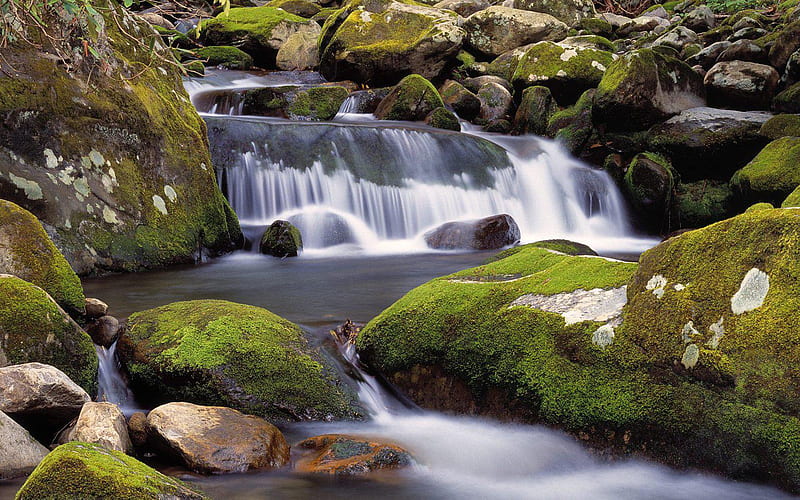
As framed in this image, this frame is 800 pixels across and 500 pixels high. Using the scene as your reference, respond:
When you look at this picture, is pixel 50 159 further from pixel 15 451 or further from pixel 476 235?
pixel 476 235

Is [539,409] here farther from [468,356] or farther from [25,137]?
[25,137]

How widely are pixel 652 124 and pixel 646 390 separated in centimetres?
1159

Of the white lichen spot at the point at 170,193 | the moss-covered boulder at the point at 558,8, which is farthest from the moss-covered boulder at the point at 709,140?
the moss-covered boulder at the point at 558,8

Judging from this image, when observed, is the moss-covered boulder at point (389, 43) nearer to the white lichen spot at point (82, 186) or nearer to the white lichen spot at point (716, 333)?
the white lichen spot at point (82, 186)

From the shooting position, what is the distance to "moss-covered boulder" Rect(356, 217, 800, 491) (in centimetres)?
282

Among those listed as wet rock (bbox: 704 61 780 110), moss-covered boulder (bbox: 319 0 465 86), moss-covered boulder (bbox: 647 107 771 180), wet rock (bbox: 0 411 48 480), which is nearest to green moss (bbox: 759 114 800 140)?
moss-covered boulder (bbox: 647 107 771 180)

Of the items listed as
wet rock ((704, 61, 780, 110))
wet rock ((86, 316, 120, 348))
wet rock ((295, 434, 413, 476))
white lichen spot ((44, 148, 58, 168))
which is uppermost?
wet rock ((704, 61, 780, 110))

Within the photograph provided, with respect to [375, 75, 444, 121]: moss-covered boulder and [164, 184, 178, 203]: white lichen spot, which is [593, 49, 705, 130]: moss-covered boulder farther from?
[164, 184, 178, 203]: white lichen spot

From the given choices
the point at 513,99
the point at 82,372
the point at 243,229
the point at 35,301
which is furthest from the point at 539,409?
the point at 513,99

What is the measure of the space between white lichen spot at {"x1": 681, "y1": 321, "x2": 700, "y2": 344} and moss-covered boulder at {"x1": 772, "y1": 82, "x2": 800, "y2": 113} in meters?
11.6

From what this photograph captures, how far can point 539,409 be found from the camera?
139 inches

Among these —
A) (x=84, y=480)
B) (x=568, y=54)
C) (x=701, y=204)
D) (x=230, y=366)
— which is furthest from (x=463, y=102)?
(x=84, y=480)

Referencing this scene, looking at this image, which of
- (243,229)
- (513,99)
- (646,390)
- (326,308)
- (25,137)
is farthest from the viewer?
(513,99)

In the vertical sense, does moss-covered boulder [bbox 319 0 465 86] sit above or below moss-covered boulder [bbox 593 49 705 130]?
above
